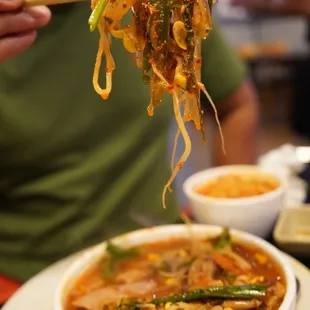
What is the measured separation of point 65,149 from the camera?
4.80 feet

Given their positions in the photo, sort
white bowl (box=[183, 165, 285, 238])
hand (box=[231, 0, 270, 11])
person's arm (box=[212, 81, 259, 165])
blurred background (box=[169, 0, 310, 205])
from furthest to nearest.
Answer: hand (box=[231, 0, 270, 11]), blurred background (box=[169, 0, 310, 205]), person's arm (box=[212, 81, 259, 165]), white bowl (box=[183, 165, 285, 238])

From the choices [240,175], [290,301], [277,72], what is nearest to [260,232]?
[240,175]

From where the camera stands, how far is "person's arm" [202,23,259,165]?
180 cm

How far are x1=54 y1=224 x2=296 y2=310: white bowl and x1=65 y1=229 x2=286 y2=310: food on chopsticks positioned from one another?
0.01 metres

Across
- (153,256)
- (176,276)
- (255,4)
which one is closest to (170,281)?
(176,276)

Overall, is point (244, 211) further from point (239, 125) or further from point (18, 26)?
point (239, 125)

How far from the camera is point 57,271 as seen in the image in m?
1.08

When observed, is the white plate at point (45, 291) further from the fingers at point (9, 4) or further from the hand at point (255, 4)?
the hand at point (255, 4)

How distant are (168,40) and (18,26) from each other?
0.39m

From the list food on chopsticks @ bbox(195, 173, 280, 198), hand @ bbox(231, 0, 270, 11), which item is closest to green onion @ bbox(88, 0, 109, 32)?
food on chopsticks @ bbox(195, 173, 280, 198)

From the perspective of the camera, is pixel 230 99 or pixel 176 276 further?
pixel 230 99

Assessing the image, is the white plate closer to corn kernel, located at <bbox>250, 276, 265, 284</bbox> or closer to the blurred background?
corn kernel, located at <bbox>250, 276, 265, 284</bbox>

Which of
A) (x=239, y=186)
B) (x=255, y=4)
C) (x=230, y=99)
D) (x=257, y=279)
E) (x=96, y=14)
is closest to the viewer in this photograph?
(x=96, y=14)

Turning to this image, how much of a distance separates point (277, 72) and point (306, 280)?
6790 millimetres
